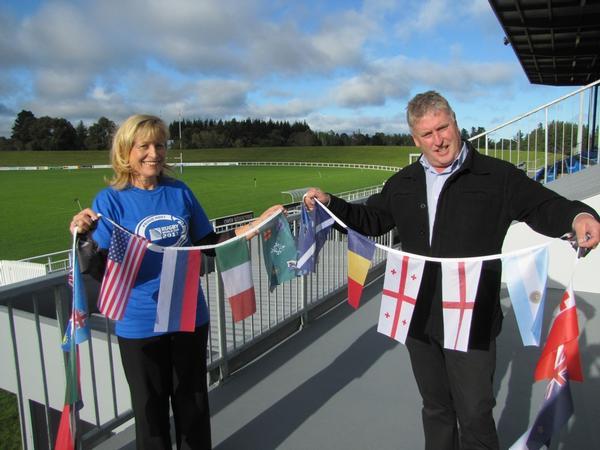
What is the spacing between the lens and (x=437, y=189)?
2.06 metres

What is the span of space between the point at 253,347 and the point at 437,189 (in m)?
2.63

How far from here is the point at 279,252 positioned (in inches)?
108

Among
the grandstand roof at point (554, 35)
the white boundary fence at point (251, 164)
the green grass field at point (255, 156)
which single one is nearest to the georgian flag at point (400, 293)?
the grandstand roof at point (554, 35)

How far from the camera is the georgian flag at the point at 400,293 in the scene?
7.04ft

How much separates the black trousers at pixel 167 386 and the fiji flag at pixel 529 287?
5.09ft

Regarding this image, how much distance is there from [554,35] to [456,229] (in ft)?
33.6

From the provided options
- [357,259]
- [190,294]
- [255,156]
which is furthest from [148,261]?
[255,156]

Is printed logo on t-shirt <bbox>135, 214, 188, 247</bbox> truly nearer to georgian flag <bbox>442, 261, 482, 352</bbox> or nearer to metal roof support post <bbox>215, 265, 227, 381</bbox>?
georgian flag <bbox>442, 261, 482, 352</bbox>

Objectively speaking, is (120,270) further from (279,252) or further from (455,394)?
(455,394)

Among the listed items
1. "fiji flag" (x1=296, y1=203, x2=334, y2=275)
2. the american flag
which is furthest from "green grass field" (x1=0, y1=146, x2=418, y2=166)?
the american flag

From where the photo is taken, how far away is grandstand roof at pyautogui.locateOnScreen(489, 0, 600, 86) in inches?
333

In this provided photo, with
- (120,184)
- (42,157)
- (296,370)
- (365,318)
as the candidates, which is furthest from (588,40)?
(42,157)

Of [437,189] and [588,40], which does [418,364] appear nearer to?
[437,189]

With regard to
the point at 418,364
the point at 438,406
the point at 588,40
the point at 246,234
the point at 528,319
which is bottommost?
the point at 438,406
